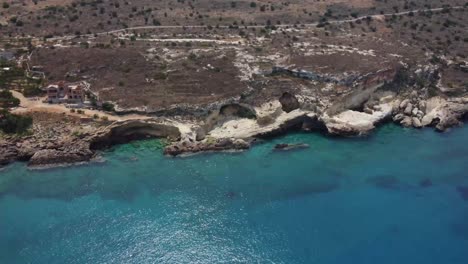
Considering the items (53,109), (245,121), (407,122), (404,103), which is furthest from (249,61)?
(53,109)

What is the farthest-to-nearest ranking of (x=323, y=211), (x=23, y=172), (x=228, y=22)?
(x=228, y=22) < (x=23, y=172) < (x=323, y=211)

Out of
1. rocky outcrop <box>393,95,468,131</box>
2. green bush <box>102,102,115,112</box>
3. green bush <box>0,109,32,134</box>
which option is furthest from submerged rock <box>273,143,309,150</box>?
green bush <box>0,109,32,134</box>

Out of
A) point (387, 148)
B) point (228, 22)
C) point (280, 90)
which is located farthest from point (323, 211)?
point (228, 22)

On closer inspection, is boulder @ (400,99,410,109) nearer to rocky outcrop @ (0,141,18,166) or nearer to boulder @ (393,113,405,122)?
boulder @ (393,113,405,122)

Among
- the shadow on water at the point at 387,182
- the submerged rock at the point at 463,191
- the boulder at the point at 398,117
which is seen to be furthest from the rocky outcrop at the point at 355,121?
the submerged rock at the point at 463,191

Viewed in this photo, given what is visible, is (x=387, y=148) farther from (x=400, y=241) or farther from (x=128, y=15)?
(x=128, y=15)

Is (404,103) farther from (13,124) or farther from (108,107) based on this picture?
(13,124)

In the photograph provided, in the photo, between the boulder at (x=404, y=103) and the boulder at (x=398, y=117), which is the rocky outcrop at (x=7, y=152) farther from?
the boulder at (x=404, y=103)
